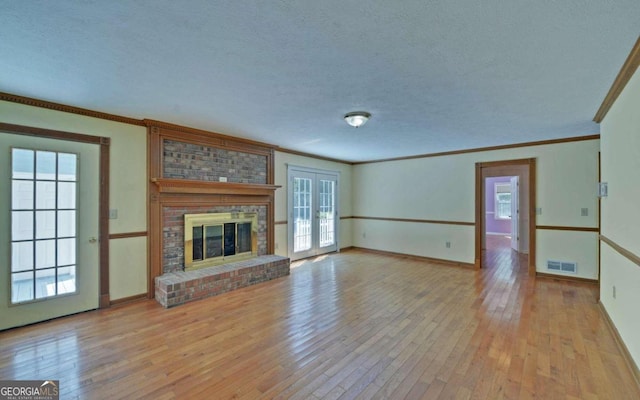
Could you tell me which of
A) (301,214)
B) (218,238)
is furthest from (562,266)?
(218,238)

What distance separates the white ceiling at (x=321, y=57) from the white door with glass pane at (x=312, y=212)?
2.61 meters

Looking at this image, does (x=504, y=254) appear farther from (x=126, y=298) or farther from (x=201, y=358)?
(x=126, y=298)

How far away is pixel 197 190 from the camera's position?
4254 millimetres

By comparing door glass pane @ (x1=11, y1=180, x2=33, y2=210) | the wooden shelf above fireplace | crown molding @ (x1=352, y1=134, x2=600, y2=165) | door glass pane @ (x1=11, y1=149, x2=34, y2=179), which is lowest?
door glass pane @ (x1=11, y1=180, x2=33, y2=210)

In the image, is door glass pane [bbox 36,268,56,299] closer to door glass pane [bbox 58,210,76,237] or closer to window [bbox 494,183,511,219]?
door glass pane [bbox 58,210,76,237]

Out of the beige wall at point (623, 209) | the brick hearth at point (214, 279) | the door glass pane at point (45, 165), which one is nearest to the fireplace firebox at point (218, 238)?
the brick hearth at point (214, 279)

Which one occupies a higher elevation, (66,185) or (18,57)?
(18,57)

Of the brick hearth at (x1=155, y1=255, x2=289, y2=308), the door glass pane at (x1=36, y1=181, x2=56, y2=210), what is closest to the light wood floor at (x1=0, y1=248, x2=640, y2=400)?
the brick hearth at (x1=155, y1=255, x2=289, y2=308)

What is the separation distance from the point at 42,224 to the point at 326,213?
499cm

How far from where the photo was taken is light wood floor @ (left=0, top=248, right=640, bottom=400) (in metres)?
2.04

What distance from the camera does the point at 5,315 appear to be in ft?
9.52

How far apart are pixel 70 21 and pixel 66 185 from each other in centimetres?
233

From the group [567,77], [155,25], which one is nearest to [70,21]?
[155,25]

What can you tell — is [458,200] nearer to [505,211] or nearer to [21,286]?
[505,211]
